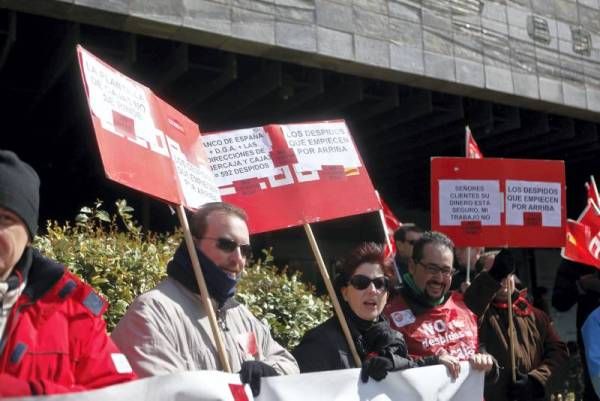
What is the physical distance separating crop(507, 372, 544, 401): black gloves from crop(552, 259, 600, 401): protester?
3.50 feet

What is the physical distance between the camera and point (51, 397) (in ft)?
7.77

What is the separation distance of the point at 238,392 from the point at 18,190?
3.50 ft

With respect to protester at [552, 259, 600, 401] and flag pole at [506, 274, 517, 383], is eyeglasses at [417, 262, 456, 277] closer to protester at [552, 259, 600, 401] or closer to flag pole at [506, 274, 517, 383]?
flag pole at [506, 274, 517, 383]

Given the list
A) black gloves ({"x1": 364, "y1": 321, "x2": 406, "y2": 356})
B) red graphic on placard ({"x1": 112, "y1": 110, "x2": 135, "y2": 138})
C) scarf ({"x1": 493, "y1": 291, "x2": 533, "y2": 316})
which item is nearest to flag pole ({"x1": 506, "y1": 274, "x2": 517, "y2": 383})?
scarf ({"x1": 493, "y1": 291, "x2": 533, "y2": 316})

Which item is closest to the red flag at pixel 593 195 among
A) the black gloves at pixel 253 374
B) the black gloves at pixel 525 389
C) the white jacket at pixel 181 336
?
the black gloves at pixel 525 389

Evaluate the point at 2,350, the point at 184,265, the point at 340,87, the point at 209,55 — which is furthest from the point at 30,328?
the point at 340,87

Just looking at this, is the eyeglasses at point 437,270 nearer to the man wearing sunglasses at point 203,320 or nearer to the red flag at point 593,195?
the man wearing sunglasses at point 203,320

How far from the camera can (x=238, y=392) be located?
2.96m

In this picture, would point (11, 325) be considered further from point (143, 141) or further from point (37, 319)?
point (143, 141)

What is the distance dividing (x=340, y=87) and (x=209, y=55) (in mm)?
1934

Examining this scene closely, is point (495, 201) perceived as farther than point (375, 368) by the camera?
Yes

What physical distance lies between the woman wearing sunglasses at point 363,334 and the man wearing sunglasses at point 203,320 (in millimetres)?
210

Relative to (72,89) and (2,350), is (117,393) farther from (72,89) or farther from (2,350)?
(72,89)

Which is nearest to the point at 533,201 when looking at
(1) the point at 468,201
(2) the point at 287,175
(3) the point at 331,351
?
(1) the point at 468,201
